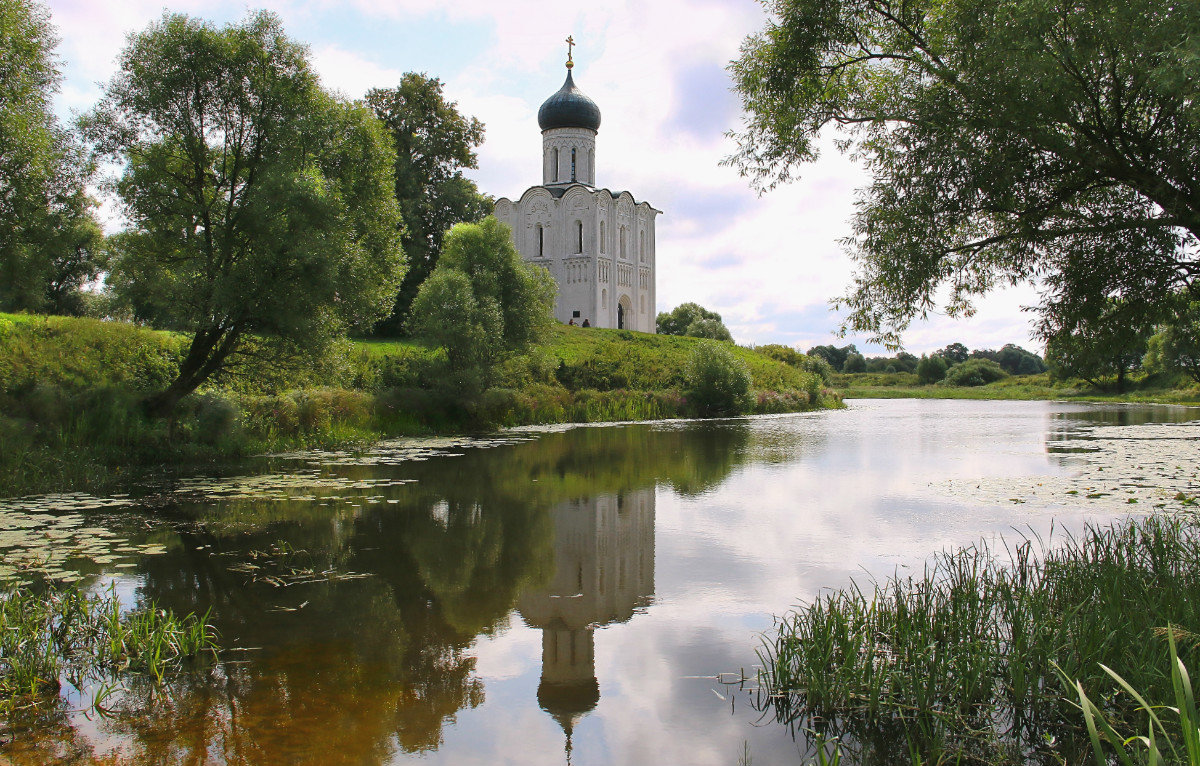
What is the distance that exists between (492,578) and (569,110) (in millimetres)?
44779

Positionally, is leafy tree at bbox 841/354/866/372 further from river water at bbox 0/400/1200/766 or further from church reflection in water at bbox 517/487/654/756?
church reflection in water at bbox 517/487/654/756

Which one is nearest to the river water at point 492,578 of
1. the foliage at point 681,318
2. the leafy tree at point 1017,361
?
the foliage at point 681,318

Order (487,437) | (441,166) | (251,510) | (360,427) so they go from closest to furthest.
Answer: (251,510) < (360,427) < (487,437) < (441,166)

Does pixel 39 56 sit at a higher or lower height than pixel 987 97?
higher

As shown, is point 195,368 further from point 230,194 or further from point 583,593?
point 583,593

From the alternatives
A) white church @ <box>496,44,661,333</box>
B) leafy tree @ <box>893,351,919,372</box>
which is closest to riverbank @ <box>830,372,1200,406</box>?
leafy tree @ <box>893,351,919,372</box>

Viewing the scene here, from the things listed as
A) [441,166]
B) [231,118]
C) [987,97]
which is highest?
[441,166]

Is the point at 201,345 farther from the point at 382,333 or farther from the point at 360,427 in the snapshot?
the point at 382,333

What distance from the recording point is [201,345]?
1366cm

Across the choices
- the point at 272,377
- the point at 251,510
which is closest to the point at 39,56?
the point at 272,377

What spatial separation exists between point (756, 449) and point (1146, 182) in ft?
38.5

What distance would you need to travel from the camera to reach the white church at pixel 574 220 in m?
48.0

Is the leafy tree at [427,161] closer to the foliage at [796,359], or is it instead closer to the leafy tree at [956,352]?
the foliage at [796,359]

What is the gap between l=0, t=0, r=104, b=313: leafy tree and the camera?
425 inches
